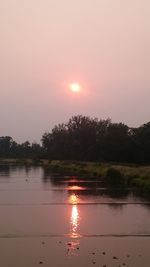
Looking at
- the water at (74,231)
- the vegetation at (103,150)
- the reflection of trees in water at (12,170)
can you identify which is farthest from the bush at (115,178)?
the reflection of trees in water at (12,170)

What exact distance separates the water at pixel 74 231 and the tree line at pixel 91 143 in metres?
39.2

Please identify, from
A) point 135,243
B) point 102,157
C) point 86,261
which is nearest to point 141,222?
point 135,243

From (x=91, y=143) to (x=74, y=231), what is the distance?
74.7 metres

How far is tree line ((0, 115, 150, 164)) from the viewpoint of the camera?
218 feet

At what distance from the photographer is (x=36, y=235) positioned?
15.6 meters

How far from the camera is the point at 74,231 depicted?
16484 millimetres

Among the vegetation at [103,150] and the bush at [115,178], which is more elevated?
the vegetation at [103,150]

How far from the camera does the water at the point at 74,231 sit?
40.6ft

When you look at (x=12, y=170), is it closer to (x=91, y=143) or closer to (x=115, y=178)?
(x=91, y=143)

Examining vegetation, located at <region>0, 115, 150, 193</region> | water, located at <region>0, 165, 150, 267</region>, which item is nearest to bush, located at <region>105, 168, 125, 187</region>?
vegetation, located at <region>0, 115, 150, 193</region>

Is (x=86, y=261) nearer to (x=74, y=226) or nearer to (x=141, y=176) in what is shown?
(x=74, y=226)

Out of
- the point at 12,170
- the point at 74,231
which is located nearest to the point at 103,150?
the point at 12,170

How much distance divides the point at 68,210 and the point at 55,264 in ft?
33.8

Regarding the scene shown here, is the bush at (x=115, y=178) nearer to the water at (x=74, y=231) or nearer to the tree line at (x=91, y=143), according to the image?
the water at (x=74, y=231)
